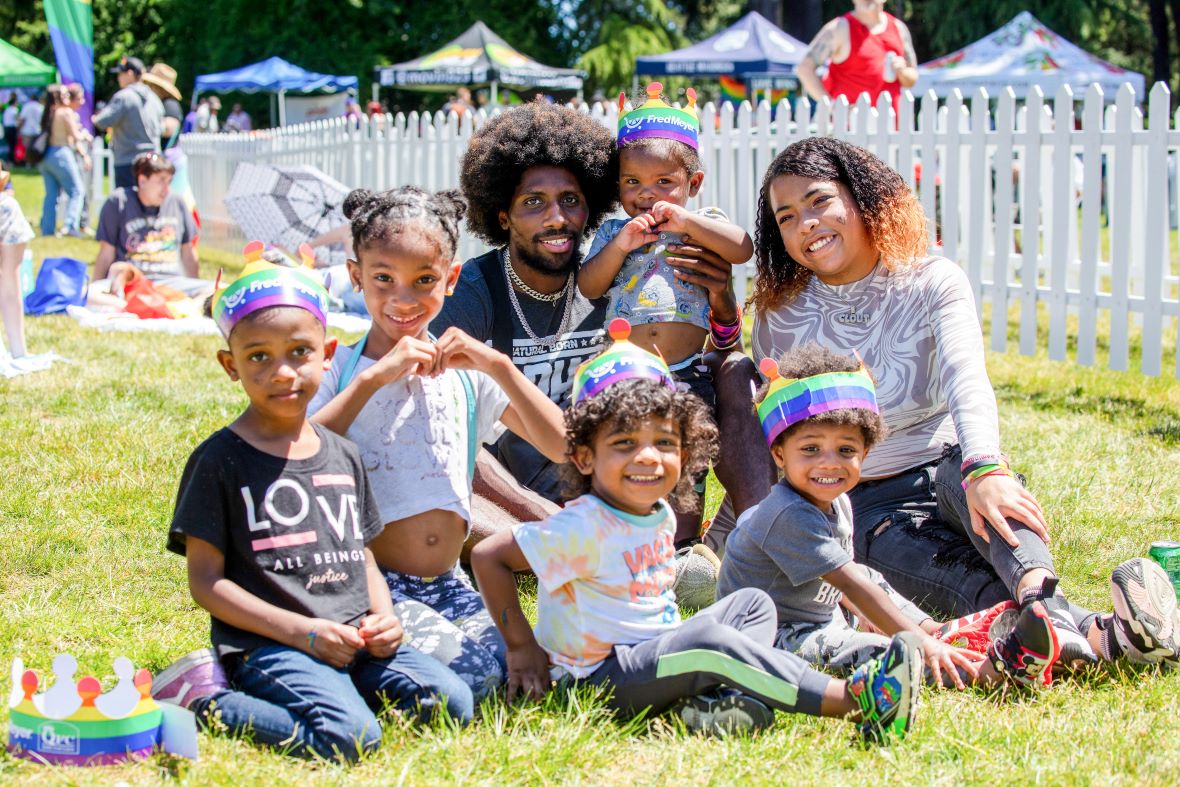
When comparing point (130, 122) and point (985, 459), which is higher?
point (130, 122)

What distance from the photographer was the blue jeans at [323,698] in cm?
288

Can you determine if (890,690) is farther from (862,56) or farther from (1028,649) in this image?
(862,56)

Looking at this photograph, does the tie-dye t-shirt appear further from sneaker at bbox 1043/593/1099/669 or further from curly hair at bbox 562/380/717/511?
sneaker at bbox 1043/593/1099/669

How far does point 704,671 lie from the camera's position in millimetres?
3012

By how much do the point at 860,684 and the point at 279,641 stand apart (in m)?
1.40

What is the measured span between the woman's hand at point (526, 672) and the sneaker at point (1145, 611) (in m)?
1.54

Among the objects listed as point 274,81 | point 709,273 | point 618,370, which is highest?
point 274,81

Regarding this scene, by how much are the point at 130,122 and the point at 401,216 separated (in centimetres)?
1193

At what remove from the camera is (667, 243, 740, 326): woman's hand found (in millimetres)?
4469

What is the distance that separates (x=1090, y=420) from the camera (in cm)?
696

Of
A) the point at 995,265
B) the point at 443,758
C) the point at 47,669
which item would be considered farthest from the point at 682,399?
the point at 995,265

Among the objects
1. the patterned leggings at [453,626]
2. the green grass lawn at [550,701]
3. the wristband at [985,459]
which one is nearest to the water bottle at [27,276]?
the green grass lawn at [550,701]

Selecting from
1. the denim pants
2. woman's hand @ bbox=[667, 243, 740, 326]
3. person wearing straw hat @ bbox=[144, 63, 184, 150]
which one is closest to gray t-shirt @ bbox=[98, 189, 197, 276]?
person wearing straw hat @ bbox=[144, 63, 184, 150]

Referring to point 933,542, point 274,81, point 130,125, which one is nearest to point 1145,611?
point 933,542
